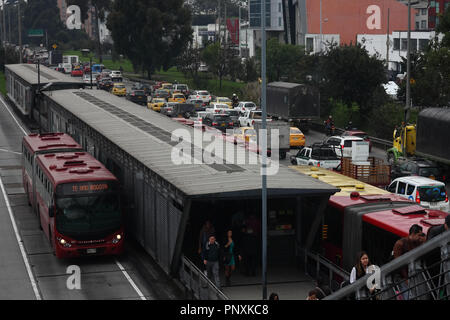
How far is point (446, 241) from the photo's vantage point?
816 cm

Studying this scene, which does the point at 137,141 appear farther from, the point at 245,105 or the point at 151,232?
the point at 245,105

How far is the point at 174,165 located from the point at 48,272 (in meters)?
4.36

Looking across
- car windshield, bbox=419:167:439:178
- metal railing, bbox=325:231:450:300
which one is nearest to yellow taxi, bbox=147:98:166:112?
car windshield, bbox=419:167:439:178

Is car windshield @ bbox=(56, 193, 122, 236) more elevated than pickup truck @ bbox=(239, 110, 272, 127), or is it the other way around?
car windshield @ bbox=(56, 193, 122, 236)

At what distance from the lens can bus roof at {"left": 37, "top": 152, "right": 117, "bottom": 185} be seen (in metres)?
23.6

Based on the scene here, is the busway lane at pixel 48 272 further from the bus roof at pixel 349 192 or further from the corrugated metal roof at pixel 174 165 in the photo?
the bus roof at pixel 349 192

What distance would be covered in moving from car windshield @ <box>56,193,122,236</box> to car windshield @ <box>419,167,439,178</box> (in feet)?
54.3

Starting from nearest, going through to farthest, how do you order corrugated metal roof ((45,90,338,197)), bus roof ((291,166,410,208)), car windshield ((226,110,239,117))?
corrugated metal roof ((45,90,338,197))
bus roof ((291,166,410,208))
car windshield ((226,110,239,117))

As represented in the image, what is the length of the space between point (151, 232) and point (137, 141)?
4.71m

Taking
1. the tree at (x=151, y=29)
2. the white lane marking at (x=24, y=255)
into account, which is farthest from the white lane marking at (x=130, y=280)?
the tree at (x=151, y=29)

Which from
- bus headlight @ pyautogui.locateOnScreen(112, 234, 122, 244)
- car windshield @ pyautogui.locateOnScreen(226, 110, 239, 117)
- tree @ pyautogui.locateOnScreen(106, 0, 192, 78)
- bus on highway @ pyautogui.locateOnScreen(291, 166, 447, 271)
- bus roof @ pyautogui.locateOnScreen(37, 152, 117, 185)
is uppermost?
tree @ pyautogui.locateOnScreen(106, 0, 192, 78)

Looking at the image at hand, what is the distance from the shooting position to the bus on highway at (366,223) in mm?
17688

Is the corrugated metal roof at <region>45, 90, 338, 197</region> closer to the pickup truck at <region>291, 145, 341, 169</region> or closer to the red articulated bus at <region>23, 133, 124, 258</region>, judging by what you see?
the red articulated bus at <region>23, 133, 124, 258</region>
